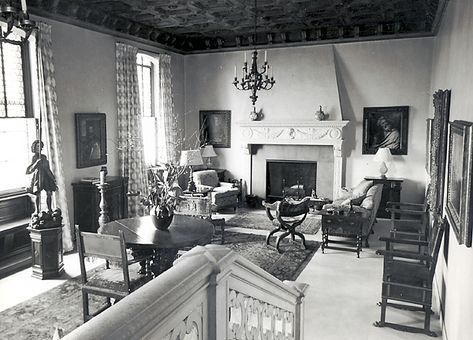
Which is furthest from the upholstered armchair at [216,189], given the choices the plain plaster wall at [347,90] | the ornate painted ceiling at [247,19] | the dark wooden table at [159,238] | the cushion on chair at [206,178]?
the dark wooden table at [159,238]

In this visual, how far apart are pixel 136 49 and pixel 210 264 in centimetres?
845

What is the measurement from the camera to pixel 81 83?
25.0 ft

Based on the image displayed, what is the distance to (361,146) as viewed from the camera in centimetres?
971

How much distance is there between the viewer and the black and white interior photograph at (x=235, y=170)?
9.23 ft

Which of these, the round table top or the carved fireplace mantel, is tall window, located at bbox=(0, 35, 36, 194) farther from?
the carved fireplace mantel

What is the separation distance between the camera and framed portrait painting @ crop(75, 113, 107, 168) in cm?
754

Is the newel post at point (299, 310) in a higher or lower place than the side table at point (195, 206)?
higher

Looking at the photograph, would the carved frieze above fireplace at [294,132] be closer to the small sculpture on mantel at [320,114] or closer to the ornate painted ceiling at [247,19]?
the small sculpture on mantel at [320,114]

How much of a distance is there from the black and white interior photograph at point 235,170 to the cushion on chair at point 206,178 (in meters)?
0.04

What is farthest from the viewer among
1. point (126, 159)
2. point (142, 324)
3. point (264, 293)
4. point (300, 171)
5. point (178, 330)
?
point (300, 171)

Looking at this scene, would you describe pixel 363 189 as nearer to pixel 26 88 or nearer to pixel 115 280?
pixel 115 280

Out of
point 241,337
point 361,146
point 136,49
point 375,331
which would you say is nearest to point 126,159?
point 136,49

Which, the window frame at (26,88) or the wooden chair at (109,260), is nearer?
the wooden chair at (109,260)

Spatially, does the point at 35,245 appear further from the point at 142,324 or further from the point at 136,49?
the point at 142,324
